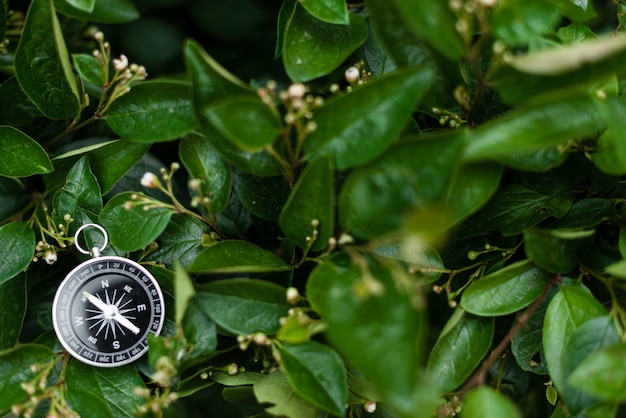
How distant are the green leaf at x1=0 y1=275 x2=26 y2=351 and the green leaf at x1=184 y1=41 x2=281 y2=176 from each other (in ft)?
0.89

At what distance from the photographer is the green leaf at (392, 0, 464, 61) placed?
517 mm

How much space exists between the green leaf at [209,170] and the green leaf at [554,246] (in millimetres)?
272

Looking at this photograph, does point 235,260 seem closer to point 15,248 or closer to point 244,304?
point 244,304

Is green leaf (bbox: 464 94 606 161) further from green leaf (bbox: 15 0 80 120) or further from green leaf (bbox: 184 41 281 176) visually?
green leaf (bbox: 15 0 80 120)

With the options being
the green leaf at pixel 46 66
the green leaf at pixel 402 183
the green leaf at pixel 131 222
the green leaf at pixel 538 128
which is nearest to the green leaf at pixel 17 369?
the green leaf at pixel 131 222

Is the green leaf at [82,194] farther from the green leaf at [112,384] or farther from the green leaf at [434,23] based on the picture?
the green leaf at [434,23]

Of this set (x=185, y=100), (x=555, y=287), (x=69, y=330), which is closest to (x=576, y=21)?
(x=555, y=287)

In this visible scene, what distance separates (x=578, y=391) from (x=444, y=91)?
0.28 m

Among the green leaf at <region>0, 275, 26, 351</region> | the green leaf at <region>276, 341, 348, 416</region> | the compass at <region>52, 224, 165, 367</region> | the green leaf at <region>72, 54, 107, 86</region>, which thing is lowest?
the green leaf at <region>0, 275, 26, 351</region>

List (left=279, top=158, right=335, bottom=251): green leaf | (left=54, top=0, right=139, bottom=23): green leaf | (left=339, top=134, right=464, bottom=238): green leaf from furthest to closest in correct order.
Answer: (left=54, top=0, right=139, bottom=23): green leaf < (left=279, top=158, right=335, bottom=251): green leaf < (left=339, top=134, right=464, bottom=238): green leaf

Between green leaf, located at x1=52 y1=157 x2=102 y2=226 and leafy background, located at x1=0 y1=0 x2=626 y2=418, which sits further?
green leaf, located at x1=52 y1=157 x2=102 y2=226

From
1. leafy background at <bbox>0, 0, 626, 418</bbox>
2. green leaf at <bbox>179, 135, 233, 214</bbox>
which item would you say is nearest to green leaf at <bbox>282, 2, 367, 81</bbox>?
leafy background at <bbox>0, 0, 626, 418</bbox>

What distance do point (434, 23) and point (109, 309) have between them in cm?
39

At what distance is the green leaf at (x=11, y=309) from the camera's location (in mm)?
687
